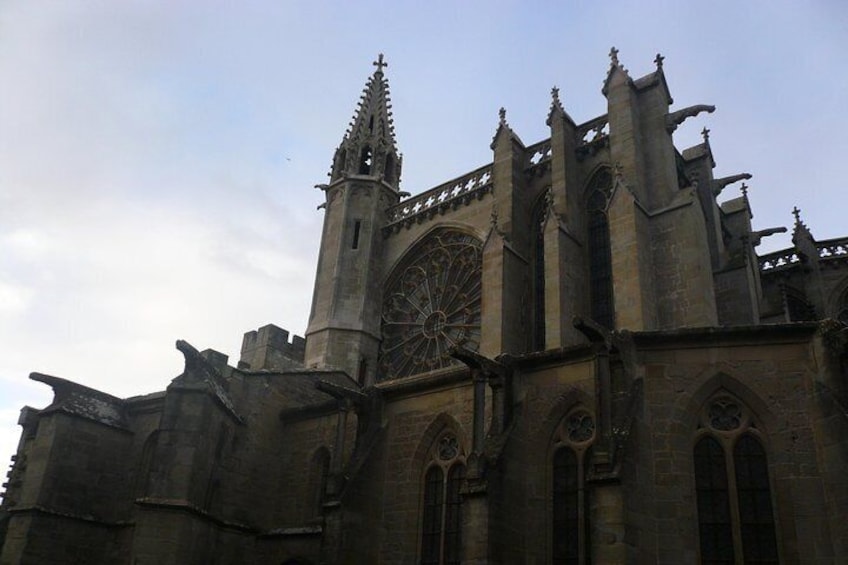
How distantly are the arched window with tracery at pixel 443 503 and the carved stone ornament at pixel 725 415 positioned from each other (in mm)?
4670

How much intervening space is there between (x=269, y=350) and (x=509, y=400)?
12076 millimetres

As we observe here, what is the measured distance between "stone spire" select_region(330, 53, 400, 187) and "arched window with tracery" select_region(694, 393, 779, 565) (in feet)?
57.7

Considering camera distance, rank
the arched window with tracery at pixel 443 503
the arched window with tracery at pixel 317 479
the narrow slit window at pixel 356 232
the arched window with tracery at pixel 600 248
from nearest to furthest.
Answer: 1. the arched window with tracery at pixel 443 503
2. the arched window with tracery at pixel 317 479
3. the arched window with tracery at pixel 600 248
4. the narrow slit window at pixel 356 232

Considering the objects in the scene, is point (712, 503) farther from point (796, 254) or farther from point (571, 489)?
point (796, 254)

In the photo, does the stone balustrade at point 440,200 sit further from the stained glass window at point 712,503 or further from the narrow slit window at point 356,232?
the stained glass window at point 712,503

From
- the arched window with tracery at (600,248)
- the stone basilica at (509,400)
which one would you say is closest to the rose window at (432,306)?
the stone basilica at (509,400)

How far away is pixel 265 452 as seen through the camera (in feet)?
61.5

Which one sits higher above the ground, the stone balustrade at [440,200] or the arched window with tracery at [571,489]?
the stone balustrade at [440,200]

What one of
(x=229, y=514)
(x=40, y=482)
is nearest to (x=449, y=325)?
(x=229, y=514)

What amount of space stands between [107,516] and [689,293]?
1500 cm

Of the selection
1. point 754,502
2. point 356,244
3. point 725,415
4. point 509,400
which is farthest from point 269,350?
point 754,502

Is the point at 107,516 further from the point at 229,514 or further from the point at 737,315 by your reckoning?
the point at 737,315

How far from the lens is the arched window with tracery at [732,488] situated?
1065 centimetres

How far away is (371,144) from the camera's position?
27.9m
